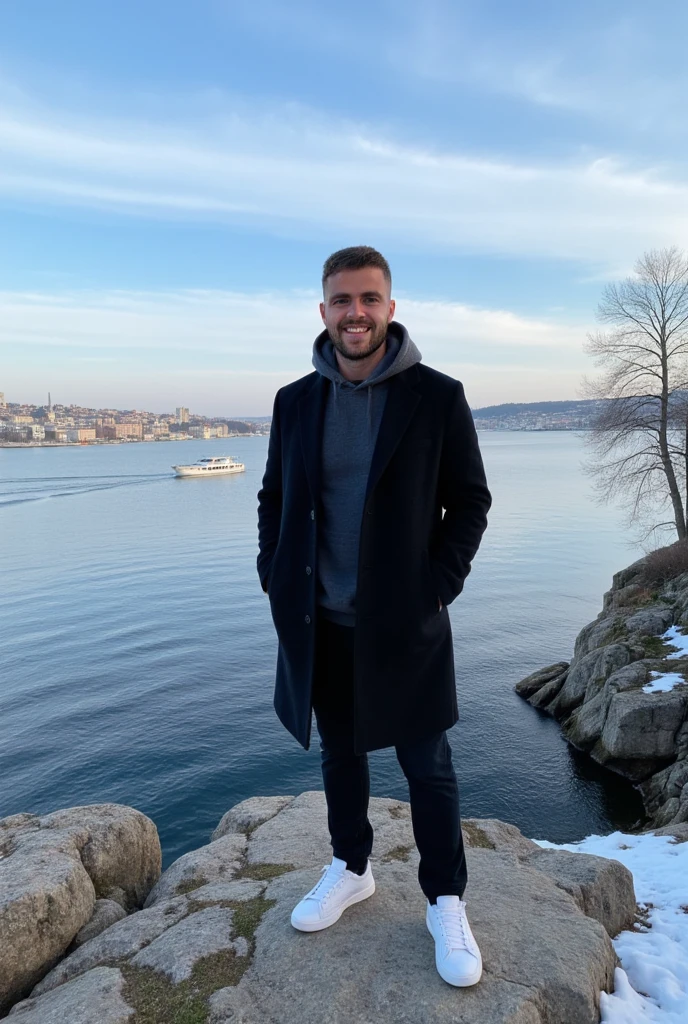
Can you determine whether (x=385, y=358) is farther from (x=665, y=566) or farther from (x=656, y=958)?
(x=665, y=566)

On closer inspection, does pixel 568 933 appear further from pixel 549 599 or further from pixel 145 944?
pixel 549 599

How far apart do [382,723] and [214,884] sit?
90.4 inches

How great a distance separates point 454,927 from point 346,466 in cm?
220

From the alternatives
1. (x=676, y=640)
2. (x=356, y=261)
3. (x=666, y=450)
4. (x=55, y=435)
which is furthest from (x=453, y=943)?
(x=55, y=435)

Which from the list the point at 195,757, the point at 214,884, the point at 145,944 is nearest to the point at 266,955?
the point at 145,944

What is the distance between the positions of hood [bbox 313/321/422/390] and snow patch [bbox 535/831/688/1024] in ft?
10.3

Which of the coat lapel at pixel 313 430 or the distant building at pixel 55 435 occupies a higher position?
the distant building at pixel 55 435

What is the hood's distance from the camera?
292 centimetres

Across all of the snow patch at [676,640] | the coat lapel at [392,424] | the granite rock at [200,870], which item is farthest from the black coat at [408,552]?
the snow patch at [676,640]

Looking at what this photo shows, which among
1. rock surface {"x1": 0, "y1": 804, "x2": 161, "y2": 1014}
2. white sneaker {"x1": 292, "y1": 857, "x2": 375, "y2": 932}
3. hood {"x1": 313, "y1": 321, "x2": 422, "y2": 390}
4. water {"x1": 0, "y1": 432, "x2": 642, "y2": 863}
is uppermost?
hood {"x1": 313, "y1": 321, "x2": 422, "y2": 390}

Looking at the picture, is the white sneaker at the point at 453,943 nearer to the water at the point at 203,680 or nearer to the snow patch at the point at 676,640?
the water at the point at 203,680

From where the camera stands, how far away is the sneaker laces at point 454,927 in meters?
2.94

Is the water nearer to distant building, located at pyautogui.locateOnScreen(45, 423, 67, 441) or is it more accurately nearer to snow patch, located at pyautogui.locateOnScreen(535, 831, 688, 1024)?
snow patch, located at pyautogui.locateOnScreen(535, 831, 688, 1024)

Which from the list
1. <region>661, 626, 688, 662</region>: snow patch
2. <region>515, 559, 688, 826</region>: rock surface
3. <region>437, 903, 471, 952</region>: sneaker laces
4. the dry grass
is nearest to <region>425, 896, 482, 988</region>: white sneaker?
<region>437, 903, 471, 952</region>: sneaker laces
